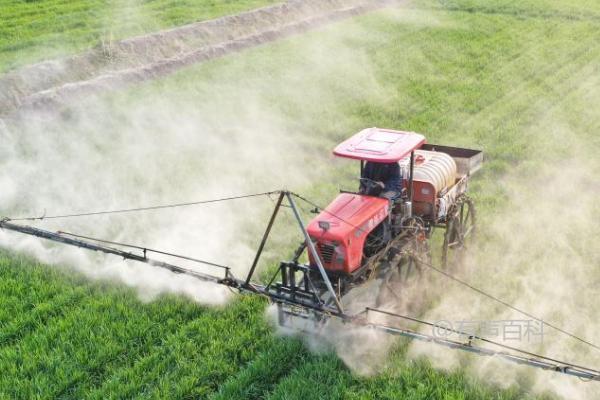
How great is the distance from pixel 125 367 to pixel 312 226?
3171mm

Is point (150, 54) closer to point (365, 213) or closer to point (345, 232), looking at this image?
point (365, 213)

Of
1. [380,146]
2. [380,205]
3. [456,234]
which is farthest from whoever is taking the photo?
[456,234]

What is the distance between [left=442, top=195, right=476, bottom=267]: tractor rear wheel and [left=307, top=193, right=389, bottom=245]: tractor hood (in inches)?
79.8

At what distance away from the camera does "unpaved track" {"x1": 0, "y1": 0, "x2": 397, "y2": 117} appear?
2084cm

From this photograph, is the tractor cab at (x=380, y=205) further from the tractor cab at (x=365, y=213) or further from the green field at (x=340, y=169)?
the green field at (x=340, y=169)

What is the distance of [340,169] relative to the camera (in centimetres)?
1661

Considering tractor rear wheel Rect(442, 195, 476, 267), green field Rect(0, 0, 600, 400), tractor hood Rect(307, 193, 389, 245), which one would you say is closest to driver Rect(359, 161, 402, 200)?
tractor hood Rect(307, 193, 389, 245)

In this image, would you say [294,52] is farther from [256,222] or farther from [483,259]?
[483,259]

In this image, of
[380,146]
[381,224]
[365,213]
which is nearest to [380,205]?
[365,213]

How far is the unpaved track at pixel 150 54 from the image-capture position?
821 inches

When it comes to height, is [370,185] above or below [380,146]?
below

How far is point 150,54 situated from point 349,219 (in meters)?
17.1

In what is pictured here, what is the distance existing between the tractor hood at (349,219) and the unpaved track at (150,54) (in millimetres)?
12823

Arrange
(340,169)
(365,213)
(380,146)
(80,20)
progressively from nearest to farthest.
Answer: (365,213) < (380,146) < (340,169) < (80,20)
